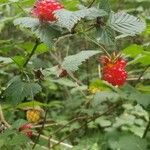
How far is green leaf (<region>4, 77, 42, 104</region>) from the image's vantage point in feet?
4.53

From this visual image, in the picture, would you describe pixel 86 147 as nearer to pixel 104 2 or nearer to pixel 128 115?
pixel 128 115

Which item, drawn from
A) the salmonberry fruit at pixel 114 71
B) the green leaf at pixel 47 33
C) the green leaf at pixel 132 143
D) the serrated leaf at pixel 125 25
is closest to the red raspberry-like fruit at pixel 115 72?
the salmonberry fruit at pixel 114 71

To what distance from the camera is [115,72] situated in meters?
1.40

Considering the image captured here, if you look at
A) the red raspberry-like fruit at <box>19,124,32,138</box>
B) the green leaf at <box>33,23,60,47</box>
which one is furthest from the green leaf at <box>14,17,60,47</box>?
the red raspberry-like fruit at <box>19,124,32,138</box>

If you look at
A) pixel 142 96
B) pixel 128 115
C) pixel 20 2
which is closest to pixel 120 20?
pixel 20 2

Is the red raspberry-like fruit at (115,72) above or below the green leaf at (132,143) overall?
above

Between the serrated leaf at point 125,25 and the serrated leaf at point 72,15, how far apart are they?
63 millimetres

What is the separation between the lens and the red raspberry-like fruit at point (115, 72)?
1412mm

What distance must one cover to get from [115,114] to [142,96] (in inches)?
61.9

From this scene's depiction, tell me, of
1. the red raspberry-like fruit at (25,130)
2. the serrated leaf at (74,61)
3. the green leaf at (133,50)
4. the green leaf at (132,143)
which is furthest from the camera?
the green leaf at (132,143)

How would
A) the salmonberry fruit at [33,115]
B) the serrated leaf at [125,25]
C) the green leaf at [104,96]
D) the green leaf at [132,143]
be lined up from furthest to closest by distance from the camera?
1. the salmonberry fruit at [33,115]
2. the green leaf at [132,143]
3. the green leaf at [104,96]
4. the serrated leaf at [125,25]

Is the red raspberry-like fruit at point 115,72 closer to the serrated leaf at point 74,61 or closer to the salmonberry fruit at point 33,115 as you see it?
the serrated leaf at point 74,61

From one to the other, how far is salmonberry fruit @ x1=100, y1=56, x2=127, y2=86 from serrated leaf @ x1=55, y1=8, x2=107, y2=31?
0.31 meters

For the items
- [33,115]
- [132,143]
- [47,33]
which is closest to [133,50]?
[47,33]
